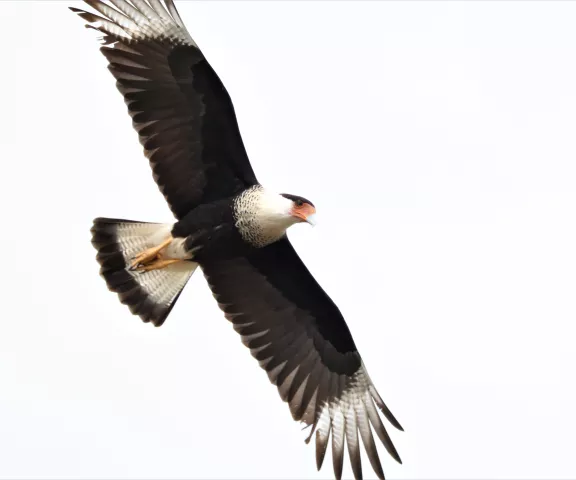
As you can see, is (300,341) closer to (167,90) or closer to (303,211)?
(303,211)

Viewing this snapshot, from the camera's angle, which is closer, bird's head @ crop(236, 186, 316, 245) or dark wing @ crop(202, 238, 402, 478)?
bird's head @ crop(236, 186, 316, 245)

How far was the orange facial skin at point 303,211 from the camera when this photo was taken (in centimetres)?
917

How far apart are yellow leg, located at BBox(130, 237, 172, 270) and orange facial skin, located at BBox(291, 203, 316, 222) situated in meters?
1.07

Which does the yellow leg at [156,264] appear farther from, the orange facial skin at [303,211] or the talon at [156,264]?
the orange facial skin at [303,211]

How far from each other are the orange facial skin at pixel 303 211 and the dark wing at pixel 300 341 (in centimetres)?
67

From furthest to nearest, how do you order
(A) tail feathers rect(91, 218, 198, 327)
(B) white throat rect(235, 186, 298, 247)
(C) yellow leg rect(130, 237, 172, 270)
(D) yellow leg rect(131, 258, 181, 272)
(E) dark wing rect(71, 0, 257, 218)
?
(A) tail feathers rect(91, 218, 198, 327) < (D) yellow leg rect(131, 258, 181, 272) < (C) yellow leg rect(130, 237, 172, 270) < (B) white throat rect(235, 186, 298, 247) < (E) dark wing rect(71, 0, 257, 218)

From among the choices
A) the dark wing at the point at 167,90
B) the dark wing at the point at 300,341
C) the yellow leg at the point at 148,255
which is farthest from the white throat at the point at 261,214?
the yellow leg at the point at 148,255

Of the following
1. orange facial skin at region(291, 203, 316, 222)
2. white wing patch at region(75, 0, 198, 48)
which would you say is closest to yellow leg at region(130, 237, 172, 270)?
orange facial skin at region(291, 203, 316, 222)

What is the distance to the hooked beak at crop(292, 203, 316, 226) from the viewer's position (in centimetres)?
915

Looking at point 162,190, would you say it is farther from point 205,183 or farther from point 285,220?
point 285,220

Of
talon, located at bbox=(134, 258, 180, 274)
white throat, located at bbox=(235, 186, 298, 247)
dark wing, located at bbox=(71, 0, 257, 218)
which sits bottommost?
talon, located at bbox=(134, 258, 180, 274)

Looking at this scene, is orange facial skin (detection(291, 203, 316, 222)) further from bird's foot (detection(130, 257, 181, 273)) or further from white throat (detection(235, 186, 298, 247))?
bird's foot (detection(130, 257, 181, 273))

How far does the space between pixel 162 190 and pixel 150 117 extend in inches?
24.8

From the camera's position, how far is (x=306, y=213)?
9.17 meters
